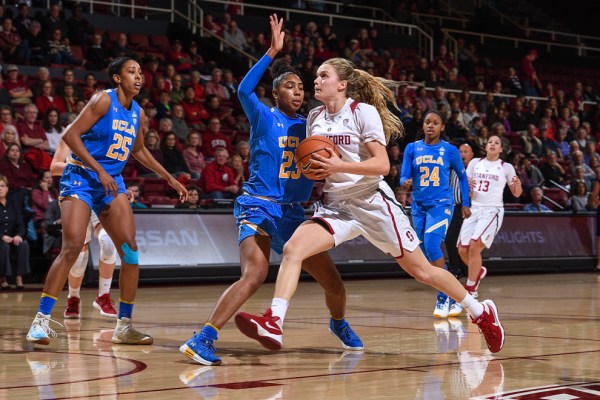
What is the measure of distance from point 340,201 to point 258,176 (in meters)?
0.61

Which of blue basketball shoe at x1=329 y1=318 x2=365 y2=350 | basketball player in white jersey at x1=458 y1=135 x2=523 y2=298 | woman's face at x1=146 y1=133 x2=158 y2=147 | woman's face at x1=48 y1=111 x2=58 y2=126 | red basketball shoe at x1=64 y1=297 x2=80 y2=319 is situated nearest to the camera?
blue basketball shoe at x1=329 y1=318 x2=365 y2=350

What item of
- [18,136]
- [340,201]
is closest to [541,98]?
[18,136]

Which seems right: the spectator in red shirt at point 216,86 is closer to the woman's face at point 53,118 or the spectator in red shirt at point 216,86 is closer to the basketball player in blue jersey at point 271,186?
the woman's face at point 53,118

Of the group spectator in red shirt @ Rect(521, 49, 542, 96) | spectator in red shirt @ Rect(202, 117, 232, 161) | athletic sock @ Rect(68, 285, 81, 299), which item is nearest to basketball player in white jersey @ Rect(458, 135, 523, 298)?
athletic sock @ Rect(68, 285, 81, 299)

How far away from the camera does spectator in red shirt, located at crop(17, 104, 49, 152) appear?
1445 cm

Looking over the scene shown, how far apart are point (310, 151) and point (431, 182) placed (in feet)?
15.3

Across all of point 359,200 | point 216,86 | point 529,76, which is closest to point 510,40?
point 529,76

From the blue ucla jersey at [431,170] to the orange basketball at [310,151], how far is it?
4.50 m

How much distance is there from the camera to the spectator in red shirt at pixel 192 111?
57.8ft

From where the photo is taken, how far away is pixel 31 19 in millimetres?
17891

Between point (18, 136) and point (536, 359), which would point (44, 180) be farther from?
point (536, 359)

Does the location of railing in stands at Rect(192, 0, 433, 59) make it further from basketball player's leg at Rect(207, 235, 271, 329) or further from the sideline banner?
basketball player's leg at Rect(207, 235, 271, 329)

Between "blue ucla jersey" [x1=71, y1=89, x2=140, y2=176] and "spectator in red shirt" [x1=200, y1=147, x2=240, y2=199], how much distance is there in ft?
25.5

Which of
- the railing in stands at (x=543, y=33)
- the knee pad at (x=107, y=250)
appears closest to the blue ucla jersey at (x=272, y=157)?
the knee pad at (x=107, y=250)
